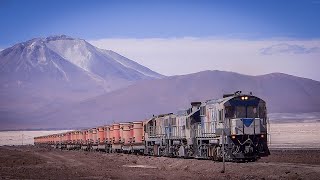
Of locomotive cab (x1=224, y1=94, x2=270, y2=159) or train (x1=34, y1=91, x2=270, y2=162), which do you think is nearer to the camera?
locomotive cab (x1=224, y1=94, x2=270, y2=159)

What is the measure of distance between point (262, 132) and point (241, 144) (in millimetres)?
1786

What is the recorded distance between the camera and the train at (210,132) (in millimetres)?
31250

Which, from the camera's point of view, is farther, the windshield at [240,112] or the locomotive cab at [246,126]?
the windshield at [240,112]

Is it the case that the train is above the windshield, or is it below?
below

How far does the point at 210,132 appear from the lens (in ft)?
111

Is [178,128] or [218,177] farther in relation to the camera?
[178,128]

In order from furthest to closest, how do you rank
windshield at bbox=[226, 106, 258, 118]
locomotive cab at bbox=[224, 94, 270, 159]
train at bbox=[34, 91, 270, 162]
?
1. windshield at bbox=[226, 106, 258, 118]
2. train at bbox=[34, 91, 270, 162]
3. locomotive cab at bbox=[224, 94, 270, 159]

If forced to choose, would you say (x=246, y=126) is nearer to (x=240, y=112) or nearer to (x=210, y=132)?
(x=240, y=112)

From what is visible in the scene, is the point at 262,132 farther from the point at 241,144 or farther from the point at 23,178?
the point at 23,178

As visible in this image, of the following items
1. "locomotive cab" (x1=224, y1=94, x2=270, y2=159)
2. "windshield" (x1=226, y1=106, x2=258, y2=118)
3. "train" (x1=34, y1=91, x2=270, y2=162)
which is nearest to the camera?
"locomotive cab" (x1=224, y1=94, x2=270, y2=159)

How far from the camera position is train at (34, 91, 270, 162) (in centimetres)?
3125

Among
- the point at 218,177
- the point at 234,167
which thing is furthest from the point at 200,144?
the point at 218,177

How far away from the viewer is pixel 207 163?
31.3m

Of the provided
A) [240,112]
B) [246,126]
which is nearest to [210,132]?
[240,112]
